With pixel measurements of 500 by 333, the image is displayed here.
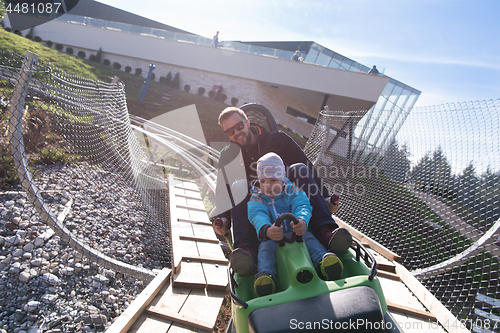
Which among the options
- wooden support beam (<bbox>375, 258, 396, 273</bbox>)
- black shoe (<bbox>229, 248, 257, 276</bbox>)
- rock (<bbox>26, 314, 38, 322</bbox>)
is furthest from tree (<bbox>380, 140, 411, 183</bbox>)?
rock (<bbox>26, 314, 38, 322</bbox>)

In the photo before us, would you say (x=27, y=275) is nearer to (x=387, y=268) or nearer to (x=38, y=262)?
(x=38, y=262)

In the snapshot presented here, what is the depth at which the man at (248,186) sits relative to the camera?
1483 millimetres

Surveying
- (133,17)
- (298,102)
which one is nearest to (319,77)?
(298,102)

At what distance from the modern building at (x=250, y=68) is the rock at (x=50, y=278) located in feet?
51.9

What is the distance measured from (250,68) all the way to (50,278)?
16.7 meters

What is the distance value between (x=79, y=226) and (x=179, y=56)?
55.5 ft

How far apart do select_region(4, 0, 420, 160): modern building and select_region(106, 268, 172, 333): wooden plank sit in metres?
15.6

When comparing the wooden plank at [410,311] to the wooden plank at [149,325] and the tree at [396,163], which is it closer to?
the wooden plank at [149,325]

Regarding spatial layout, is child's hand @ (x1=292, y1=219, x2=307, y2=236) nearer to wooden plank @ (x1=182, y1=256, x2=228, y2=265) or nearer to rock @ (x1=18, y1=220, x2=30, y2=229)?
wooden plank @ (x1=182, y1=256, x2=228, y2=265)

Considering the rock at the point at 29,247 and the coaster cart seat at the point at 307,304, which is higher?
the coaster cart seat at the point at 307,304

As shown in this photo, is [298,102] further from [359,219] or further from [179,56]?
[359,219]

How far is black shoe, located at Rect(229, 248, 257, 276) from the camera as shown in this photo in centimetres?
142

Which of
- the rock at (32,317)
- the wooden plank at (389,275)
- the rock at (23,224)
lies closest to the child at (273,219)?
the wooden plank at (389,275)

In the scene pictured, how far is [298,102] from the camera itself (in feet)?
61.2
